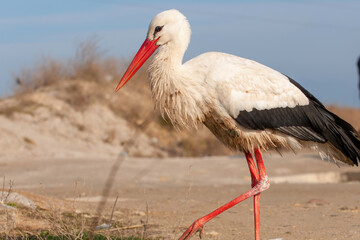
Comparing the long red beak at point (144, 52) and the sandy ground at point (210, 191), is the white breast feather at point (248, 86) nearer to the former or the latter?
the long red beak at point (144, 52)

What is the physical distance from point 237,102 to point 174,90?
554 mm

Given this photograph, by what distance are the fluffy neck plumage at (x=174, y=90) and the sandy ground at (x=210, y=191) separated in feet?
1.76

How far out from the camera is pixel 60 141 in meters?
18.0

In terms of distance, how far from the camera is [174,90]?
5.61 m

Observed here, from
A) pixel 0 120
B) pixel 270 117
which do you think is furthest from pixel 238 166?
pixel 270 117

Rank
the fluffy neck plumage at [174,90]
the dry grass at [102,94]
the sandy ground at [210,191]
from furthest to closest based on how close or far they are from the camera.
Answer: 1. the dry grass at [102,94]
2. the sandy ground at [210,191]
3. the fluffy neck plumage at [174,90]

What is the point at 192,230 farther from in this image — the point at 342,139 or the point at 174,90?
the point at 342,139

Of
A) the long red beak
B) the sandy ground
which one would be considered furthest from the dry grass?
the long red beak

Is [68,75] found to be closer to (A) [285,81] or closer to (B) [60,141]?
(B) [60,141]

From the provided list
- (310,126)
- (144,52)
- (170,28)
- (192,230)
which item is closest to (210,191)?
(310,126)

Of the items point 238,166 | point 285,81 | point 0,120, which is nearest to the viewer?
point 285,81

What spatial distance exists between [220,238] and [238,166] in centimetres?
905

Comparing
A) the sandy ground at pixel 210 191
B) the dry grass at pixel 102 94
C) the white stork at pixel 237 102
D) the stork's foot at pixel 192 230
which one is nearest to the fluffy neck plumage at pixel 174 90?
the white stork at pixel 237 102

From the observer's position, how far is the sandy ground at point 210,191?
671cm
